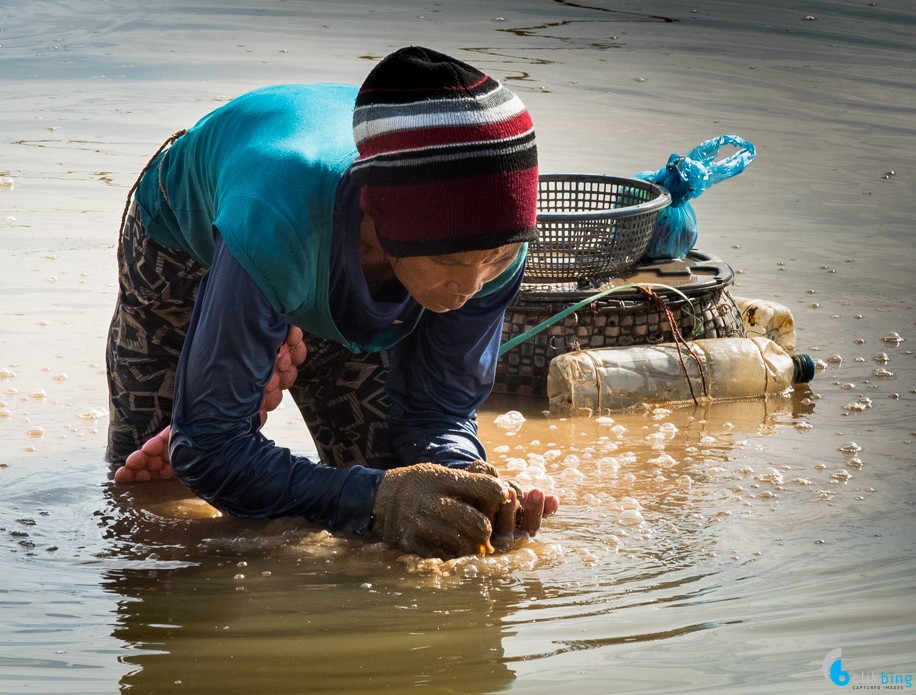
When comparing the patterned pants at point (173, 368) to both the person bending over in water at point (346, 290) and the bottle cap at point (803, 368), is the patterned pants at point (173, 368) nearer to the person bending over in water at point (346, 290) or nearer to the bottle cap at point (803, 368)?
the person bending over in water at point (346, 290)

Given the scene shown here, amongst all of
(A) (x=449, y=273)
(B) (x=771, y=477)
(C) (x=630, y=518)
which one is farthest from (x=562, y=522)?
(A) (x=449, y=273)

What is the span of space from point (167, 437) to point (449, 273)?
4.17 feet

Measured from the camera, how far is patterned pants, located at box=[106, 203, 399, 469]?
3045mm

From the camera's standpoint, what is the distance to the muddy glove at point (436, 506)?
8.43 ft

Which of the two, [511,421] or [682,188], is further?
[682,188]

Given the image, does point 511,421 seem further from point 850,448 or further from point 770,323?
point 770,323

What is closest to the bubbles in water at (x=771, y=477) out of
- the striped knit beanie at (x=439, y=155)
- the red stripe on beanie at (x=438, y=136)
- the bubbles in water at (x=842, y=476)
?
the bubbles in water at (x=842, y=476)

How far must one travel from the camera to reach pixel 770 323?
465 centimetres

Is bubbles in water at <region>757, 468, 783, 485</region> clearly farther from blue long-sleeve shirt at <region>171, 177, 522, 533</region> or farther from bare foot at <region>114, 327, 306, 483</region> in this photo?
bare foot at <region>114, 327, 306, 483</region>

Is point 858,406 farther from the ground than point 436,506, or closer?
closer

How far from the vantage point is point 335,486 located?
263 centimetres

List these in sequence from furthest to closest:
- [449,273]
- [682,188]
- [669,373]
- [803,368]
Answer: [682,188], [803,368], [669,373], [449,273]

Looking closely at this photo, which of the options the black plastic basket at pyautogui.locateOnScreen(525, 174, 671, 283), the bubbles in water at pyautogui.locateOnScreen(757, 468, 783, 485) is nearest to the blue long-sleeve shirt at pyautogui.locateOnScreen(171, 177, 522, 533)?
the bubbles in water at pyautogui.locateOnScreen(757, 468, 783, 485)

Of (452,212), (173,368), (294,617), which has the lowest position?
(294,617)
